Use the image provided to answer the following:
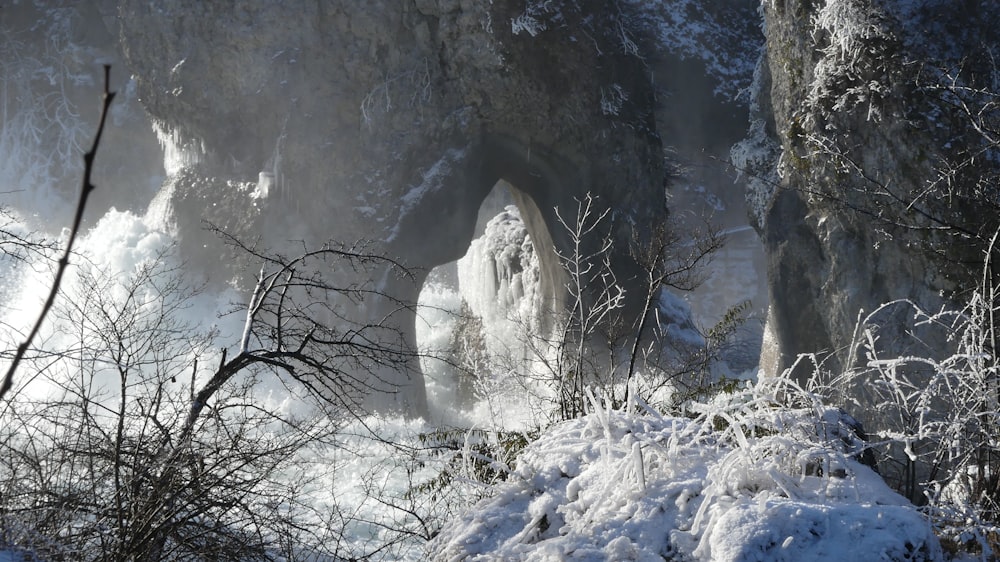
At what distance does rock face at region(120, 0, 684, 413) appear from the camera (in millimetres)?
17703

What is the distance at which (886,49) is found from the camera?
30.3 ft

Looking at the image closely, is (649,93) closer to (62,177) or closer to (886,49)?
(886,49)

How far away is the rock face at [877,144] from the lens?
8.66 metres

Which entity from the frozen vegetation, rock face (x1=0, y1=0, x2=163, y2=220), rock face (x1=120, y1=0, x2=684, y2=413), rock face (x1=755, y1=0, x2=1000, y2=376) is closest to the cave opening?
rock face (x1=120, y1=0, x2=684, y2=413)

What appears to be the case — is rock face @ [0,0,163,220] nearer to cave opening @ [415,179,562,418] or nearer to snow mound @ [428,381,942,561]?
cave opening @ [415,179,562,418]

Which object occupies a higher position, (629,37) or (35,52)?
(35,52)

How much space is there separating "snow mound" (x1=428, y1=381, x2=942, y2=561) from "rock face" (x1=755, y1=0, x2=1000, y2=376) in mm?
5352

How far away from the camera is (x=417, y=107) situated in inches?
728

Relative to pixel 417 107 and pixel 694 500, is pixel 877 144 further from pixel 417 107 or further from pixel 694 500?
pixel 417 107

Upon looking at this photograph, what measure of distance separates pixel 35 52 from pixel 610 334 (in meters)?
34.2

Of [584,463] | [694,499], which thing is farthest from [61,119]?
[694,499]

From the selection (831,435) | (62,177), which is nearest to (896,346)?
(831,435)

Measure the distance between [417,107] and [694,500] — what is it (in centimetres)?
1668

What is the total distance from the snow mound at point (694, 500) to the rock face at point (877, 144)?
5352 millimetres
